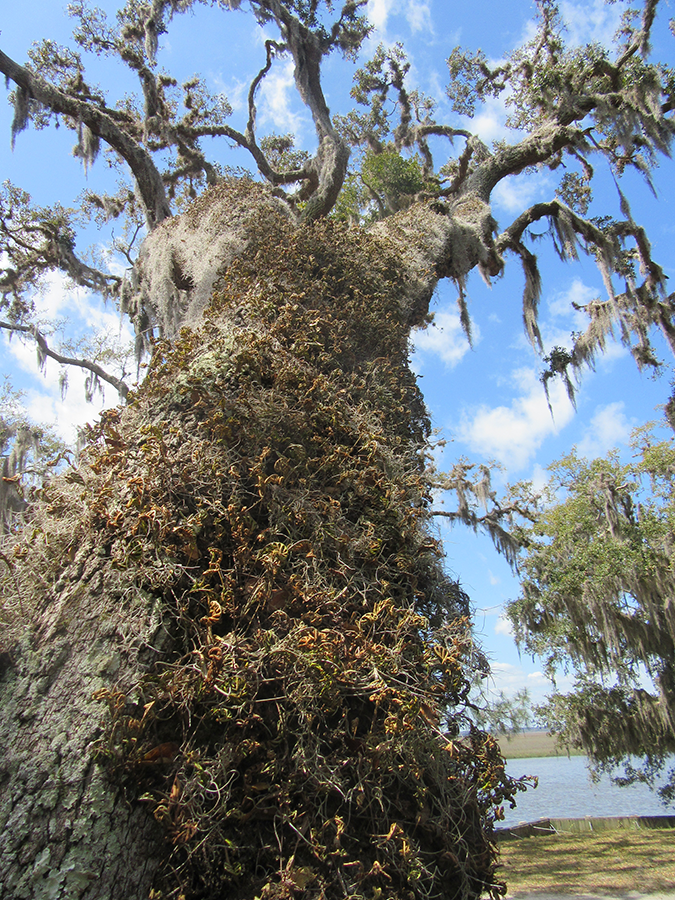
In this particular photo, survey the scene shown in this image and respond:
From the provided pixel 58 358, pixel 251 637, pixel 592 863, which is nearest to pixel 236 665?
pixel 251 637

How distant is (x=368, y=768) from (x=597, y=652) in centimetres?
1103

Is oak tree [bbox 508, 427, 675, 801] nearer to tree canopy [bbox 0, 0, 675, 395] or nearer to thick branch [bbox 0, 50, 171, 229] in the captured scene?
tree canopy [bbox 0, 0, 675, 395]

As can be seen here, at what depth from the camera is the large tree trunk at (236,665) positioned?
171cm

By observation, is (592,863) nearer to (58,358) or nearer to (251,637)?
(251,637)

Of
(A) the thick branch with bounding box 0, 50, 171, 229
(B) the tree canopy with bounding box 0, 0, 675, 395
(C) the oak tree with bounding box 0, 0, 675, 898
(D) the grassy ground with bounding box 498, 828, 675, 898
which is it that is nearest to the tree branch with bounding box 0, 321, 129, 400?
(B) the tree canopy with bounding box 0, 0, 675, 395

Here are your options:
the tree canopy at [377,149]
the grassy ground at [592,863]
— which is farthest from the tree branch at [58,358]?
the grassy ground at [592,863]

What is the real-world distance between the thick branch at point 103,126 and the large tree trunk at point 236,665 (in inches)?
170

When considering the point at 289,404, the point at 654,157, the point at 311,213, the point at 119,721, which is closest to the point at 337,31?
→ the point at 311,213

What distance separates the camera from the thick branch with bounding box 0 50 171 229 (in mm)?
5961

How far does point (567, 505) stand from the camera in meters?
12.9

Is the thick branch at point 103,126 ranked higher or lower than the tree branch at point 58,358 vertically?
lower

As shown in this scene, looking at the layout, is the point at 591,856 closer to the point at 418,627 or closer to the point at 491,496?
the point at 491,496

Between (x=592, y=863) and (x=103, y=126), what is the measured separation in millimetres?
12294

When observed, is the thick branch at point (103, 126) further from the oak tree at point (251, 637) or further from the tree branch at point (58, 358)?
the tree branch at point (58, 358)
